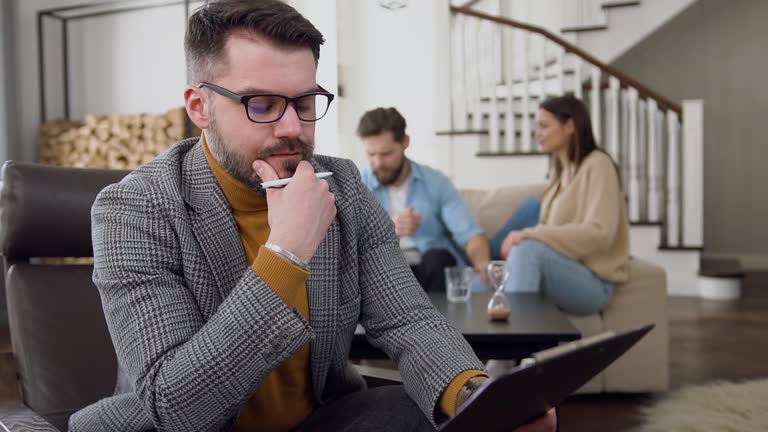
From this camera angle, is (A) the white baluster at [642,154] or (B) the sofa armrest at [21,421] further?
(A) the white baluster at [642,154]

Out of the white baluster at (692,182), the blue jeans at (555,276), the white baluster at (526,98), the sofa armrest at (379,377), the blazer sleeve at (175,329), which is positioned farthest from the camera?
the white baluster at (526,98)

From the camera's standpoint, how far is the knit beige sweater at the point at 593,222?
257cm

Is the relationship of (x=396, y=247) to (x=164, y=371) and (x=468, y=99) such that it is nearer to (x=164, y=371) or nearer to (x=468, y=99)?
(x=164, y=371)

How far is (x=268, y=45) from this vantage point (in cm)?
98

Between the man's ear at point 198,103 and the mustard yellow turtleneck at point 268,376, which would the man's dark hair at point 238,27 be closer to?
the man's ear at point 198,103

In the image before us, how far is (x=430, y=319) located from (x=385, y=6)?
2.24 metres

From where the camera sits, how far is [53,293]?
1397 mm


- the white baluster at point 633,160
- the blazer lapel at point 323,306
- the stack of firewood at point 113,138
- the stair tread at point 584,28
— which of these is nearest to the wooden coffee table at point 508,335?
the blazer lapel at point 323,306

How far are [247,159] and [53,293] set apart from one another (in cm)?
63

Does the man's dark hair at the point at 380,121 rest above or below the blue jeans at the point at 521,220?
above

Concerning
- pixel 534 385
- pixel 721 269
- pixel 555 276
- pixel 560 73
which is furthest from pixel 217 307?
pixel 721 269

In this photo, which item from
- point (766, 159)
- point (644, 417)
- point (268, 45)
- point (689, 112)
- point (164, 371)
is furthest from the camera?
point (766, 159)

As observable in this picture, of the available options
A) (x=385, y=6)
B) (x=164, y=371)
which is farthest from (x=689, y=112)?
(x=164, y=371)

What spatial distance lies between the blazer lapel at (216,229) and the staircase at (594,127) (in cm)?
405
